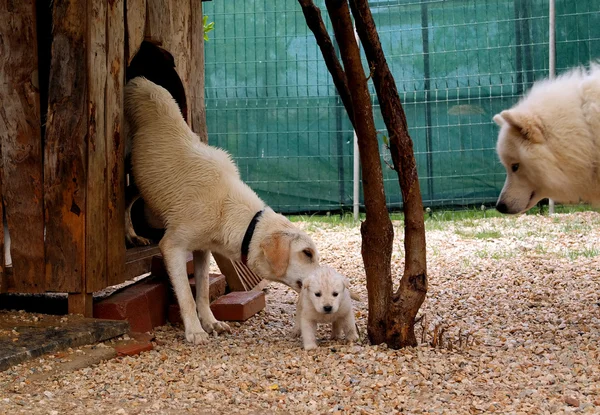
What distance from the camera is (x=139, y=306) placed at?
492 centimetres

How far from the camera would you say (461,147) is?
10992mm

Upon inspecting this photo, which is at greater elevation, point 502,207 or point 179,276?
point 502,207

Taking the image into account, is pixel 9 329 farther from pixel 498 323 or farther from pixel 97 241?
pixel 498 323

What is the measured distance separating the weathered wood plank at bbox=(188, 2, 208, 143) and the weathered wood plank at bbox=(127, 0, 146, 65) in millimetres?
1002

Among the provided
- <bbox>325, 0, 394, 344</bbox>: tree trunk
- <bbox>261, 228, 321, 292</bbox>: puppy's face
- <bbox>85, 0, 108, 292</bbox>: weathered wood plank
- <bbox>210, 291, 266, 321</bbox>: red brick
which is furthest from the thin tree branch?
<bbox>210, 291, 266, 321</bbox>: red brick

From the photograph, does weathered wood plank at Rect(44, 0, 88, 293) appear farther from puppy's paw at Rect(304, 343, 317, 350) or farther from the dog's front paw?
puppy's paw at Rect(304, 343, 317, 350)

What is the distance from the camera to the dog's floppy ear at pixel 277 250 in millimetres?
4684

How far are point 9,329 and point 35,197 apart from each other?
794 mm

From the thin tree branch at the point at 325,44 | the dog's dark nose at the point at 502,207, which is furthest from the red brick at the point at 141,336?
the dog's dark nose at the point at 502,207

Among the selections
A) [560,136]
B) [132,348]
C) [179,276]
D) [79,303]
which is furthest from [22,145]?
[560,136]

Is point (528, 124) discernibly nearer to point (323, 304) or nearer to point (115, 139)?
point (323, 304)

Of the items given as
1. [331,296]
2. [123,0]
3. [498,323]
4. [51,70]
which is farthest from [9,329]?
[498,323]

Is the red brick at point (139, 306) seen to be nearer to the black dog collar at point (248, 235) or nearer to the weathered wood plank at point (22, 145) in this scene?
the weathered wood plank at point (22, 145)

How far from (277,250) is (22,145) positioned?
167 centimetres
